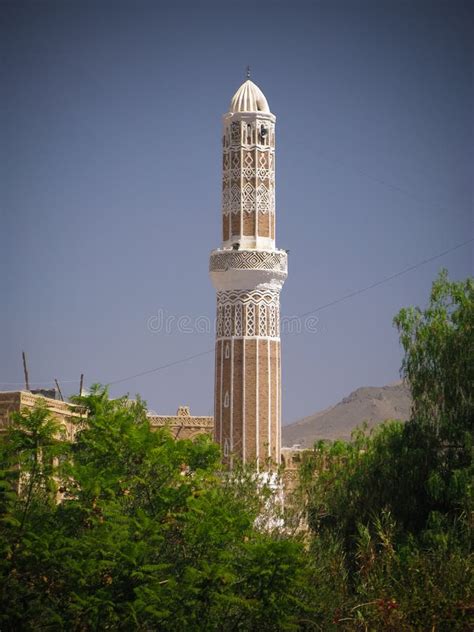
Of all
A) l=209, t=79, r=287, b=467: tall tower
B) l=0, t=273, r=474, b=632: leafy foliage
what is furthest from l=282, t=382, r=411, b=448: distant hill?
l=0, t=273, r=474, b=632: leafy foliage

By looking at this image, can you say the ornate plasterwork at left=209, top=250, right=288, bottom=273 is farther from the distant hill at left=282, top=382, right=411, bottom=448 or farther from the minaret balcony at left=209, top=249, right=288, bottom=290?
the distant hill at left=282, top=382, right=411, bottom=448

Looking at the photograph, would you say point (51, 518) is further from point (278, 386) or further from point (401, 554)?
point (278, 386)

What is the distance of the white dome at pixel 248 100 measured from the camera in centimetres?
3753

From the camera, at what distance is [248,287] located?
36938 mm

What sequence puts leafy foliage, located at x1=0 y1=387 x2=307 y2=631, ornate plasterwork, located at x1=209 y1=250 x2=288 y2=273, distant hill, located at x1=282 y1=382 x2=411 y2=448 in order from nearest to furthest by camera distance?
leafy foliage, located at x1=0 y1=387 x2=307 y2=631, ornate plasterwork, located at x1=209 y1=250 x2=288 y2=273, distant hill, located at x1=282 y1=382 x2=411 y2=448

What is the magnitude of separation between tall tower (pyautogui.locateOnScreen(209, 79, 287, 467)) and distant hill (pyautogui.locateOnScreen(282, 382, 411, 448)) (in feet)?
189

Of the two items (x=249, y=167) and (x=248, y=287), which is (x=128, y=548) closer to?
(x=248, y=287)

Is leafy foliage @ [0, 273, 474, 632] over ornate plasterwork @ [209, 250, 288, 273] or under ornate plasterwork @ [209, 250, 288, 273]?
under

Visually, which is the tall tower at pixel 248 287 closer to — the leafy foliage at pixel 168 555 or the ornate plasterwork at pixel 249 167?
the ornate plasterwork at pixel 249 167

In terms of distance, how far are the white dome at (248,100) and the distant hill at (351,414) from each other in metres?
58.7

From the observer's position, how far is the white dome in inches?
1478

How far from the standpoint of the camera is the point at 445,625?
16703mm

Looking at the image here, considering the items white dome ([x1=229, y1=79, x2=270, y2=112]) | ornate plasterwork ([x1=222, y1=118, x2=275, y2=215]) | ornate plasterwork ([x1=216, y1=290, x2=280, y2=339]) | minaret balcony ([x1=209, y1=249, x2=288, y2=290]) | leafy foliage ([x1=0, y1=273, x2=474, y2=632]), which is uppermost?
white dome ([x1=229, y1=79, x2=270, y2=112])

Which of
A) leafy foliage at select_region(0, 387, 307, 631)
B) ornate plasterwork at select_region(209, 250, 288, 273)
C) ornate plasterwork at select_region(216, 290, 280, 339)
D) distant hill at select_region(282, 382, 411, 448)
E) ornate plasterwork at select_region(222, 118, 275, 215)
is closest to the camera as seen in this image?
leafy foliage at select_region(0, 387, 307, 631)
